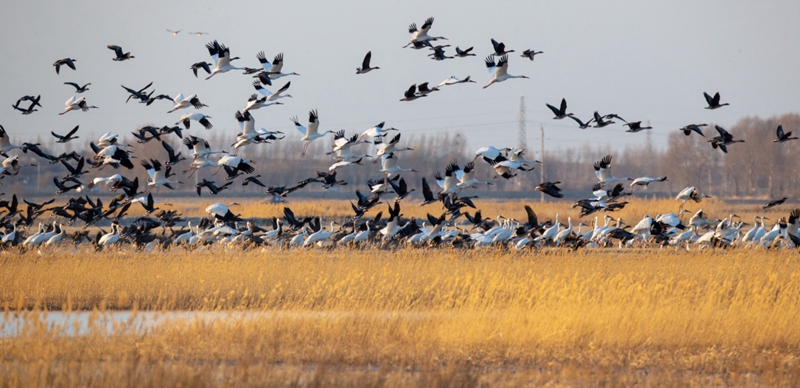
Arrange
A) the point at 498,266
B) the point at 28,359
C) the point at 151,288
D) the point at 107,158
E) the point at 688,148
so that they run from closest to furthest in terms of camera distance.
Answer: the point at 28,359
the point at 151,288
the point at 498,266
the point at 107,158
the point at 688,148

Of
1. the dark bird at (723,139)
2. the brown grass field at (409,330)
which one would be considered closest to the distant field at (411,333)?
the brown grass field at (409,330)

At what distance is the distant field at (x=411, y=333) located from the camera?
1112 cm

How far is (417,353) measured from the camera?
12734mm

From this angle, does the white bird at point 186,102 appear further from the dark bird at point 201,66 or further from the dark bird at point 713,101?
the dark bird at point 713,101

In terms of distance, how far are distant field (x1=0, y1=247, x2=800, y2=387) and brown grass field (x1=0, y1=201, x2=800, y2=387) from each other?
0.11 ft

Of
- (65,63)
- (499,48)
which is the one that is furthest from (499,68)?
(65,63)

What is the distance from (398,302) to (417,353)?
15.5 ft

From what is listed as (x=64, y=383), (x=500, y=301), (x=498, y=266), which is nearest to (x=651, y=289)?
(x=500, y=301)

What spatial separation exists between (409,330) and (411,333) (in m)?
0.29

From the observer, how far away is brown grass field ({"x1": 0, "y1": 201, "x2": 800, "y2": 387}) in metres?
Answer: 11.1

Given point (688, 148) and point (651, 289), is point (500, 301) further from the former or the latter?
point (688, 148)

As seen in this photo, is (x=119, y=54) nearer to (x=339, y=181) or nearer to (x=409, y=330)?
(x=339, y=181)

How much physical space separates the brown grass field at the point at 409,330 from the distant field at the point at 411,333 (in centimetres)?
3

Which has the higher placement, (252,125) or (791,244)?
(252,125)
